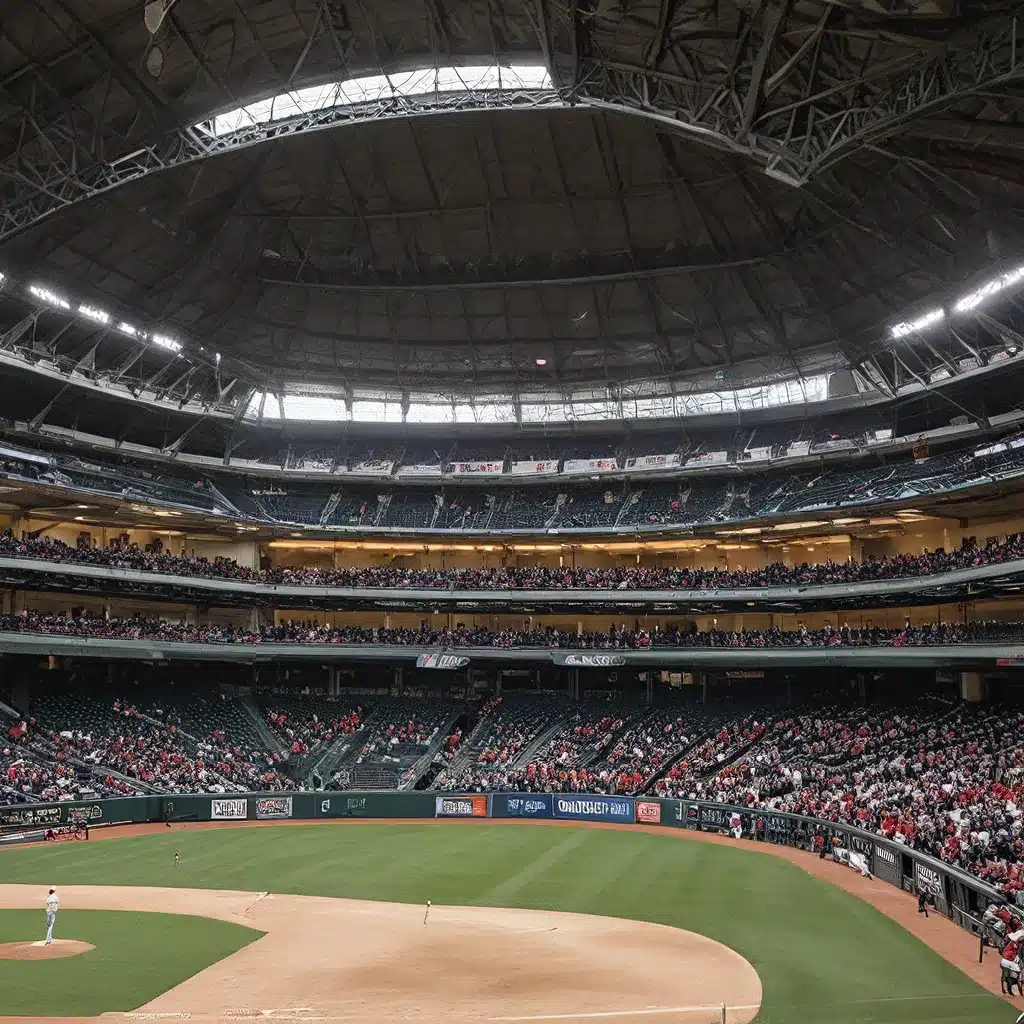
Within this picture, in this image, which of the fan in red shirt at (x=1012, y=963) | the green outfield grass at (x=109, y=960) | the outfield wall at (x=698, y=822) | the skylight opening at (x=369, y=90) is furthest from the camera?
the skylight opening at (x=369, y=90)

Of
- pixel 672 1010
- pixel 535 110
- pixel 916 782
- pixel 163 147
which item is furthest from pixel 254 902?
pixel 535 110

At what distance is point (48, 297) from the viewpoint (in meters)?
46.8

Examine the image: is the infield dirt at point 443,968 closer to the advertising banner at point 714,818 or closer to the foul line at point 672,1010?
the foul line at point 672,1010

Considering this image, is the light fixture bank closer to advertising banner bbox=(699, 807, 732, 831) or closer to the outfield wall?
the outfield wall

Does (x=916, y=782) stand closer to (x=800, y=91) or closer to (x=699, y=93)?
(x=800, y=91)

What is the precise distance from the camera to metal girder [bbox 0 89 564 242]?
36094mm

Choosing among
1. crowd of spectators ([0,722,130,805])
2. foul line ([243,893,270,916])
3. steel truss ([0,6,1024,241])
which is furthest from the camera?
crowd of spectators ([0,722,130,805])

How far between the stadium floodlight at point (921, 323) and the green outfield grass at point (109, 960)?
39.3 meters

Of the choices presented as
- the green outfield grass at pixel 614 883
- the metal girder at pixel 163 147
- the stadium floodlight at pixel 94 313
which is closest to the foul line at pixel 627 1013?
the green outfield grass at pixel 614 883

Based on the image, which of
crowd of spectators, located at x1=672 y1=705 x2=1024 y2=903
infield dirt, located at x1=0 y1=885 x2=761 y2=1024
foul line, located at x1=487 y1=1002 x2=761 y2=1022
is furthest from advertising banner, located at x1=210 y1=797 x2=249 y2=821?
foul line, located at x1=487 y1=1002 x2=761 y2=1022

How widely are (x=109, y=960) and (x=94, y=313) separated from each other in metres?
34.3

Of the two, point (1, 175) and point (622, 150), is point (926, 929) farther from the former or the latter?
point (1, 175)

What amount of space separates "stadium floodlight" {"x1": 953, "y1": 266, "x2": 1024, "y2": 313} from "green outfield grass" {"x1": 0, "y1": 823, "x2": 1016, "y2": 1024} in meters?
25.1

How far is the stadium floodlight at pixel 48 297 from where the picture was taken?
4584cm
